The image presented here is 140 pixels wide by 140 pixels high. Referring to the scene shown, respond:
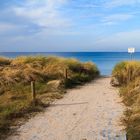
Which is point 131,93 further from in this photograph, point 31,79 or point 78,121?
point 31,79

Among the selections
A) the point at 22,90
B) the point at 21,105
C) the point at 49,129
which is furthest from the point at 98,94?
the point at 49,129

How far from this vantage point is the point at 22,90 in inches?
622

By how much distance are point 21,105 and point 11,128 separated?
2.44 m

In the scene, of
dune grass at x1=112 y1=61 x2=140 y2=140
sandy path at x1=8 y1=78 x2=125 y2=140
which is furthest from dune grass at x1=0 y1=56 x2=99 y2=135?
dune grass at x1=112 y1=61 x2=140 y2=140

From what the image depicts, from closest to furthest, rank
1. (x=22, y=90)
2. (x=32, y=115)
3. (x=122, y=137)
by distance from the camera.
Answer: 1. (x=122, y=137)
2. (x=32, y=115)
3. (x=22, y=90)

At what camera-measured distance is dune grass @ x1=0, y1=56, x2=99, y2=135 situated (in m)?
11.8

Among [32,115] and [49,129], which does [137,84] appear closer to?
[32,115]

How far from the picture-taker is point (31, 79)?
18281 millimetres

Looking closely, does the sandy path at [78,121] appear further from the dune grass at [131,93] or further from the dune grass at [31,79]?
the dune grass at [31,79]

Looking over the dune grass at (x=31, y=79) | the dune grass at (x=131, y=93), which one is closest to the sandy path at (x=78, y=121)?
the dune grass at (x=131, y=93)

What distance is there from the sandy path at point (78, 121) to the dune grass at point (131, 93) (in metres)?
0.29

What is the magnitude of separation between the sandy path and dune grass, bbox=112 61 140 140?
290 mm

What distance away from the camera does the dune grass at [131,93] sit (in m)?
9.11

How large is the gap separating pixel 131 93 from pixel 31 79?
6132 mm
